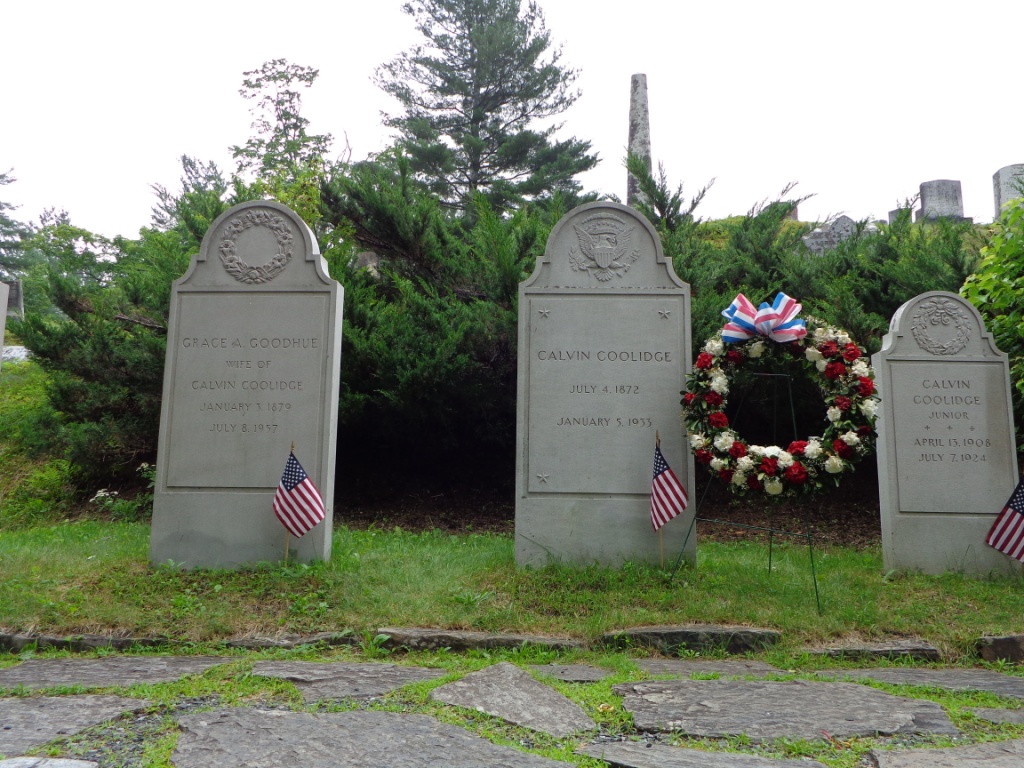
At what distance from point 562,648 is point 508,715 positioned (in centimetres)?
128

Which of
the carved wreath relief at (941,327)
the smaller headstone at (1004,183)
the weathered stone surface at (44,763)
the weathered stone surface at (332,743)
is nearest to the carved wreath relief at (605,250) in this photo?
the carved wreath relief at (941,327)

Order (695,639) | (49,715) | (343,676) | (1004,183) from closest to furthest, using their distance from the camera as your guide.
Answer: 1. (49,715)
2. (343,676)
3. (695,639)
4. (1004,183)

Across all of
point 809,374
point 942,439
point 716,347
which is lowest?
point 942,439

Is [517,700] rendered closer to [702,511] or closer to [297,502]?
[297,502]

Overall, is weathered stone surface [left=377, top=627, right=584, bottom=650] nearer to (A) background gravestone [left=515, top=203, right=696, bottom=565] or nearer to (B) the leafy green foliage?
(A) background gravestone [left=515, top=203, right=696, bottom=565]

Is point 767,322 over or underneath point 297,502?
over

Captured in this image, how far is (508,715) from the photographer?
3.45 metres

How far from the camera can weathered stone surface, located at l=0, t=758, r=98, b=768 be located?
273cm

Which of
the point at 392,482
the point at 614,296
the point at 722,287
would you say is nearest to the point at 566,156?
the point at 722,287

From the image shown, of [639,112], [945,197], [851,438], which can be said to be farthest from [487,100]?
[851,438]

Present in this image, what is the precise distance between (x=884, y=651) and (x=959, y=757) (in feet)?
5.76

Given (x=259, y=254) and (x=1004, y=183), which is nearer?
(x=259, y=254)

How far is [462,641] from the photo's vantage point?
4715 mm

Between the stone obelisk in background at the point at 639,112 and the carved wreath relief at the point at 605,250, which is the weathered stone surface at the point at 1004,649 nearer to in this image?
the carved wreath relief at the point at 605,250
